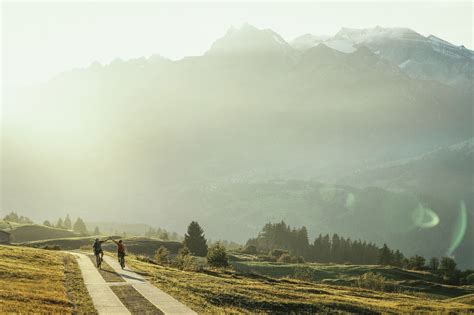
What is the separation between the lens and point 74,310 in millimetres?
32312

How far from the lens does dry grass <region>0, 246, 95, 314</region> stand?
32156mm

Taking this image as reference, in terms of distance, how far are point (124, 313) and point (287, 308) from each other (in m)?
15.9

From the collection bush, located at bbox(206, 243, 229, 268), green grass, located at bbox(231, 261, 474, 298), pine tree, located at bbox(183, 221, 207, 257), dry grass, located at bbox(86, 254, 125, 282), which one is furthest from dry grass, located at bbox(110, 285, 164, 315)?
pine tree, located at bbox(183, 221, 207, 257)

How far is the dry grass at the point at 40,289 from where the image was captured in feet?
105

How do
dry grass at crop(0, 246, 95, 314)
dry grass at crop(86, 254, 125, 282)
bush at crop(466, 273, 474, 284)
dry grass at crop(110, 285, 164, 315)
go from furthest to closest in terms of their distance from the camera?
bush at crop(466, 273, 474, 284) < dry grass at crop(86, 254, 125, 282) < dry grass at crop(110, 285, 164, 315) < dry grass at crop(0, 246, 95, 314)

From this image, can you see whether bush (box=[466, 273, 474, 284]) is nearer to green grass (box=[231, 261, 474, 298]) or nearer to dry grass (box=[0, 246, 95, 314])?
green grass (box=[231, 261, 474, 298])

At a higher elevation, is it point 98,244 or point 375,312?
point 98,244

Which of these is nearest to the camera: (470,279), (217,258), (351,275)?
(217,258)

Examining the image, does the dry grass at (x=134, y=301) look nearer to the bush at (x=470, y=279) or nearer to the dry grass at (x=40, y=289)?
the dry grass at (x=40, y=289)

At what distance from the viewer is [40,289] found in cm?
3834

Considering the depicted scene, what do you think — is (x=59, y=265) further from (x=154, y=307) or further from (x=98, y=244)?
(x=154, y=307)

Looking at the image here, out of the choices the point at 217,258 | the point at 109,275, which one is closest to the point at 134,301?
the point at 109,275

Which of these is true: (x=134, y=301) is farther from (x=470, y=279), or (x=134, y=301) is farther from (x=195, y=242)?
(x=470, y=279)

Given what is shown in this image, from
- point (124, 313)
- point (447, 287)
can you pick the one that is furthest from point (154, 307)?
point (447, 287)
